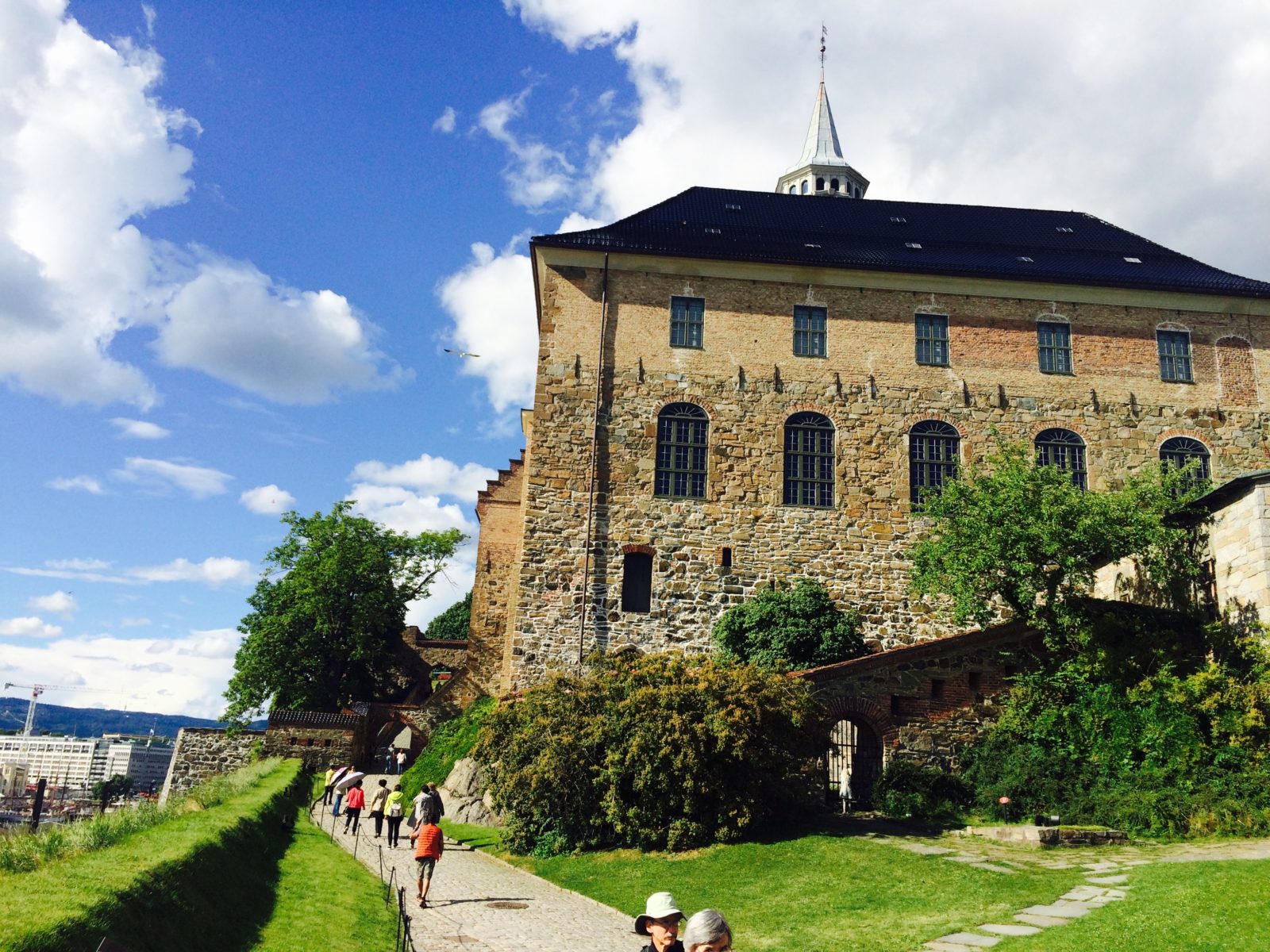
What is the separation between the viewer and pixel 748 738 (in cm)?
1716

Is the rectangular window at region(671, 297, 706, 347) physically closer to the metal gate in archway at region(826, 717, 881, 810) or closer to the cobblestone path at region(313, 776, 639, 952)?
the metal gate in archway at region(826, 717, 881, 810)

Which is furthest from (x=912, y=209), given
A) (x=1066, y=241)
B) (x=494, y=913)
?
(x=494, y=913)

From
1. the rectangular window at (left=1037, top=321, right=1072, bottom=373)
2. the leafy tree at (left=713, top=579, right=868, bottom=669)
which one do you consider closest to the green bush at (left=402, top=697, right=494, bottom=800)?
the leafy tree at (left=713, top=579, right=868, bottom=669)

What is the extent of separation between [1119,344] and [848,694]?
15139mm

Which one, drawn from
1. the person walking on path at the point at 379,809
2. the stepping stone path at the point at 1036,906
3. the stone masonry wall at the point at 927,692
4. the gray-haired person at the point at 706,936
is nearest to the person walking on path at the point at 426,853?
the person walking on path at the point at 379,809

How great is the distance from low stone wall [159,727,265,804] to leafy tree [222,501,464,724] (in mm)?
3805

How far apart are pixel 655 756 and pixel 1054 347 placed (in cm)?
1855

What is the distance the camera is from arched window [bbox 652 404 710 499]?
2661 centimetres

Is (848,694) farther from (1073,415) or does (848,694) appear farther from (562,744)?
(1073,415)

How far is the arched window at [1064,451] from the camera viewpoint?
89.4 ft

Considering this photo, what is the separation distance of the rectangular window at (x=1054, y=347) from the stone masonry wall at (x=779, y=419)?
0.23 m

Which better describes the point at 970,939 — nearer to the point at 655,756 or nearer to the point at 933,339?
the point at 655,756

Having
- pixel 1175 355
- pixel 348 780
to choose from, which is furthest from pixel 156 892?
pixel 1175 355

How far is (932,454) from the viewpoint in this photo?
27344 millimetres
